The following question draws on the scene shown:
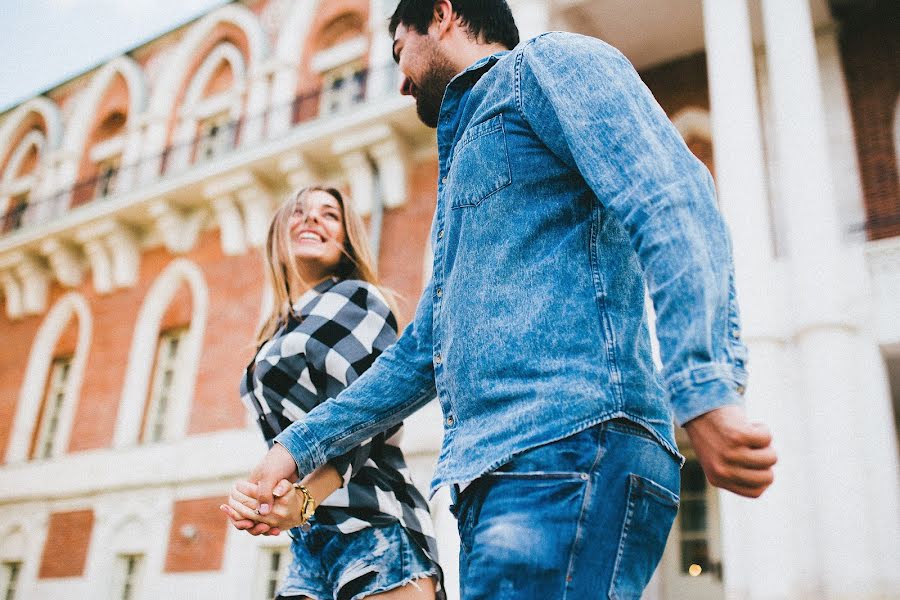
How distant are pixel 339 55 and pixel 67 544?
9.63m

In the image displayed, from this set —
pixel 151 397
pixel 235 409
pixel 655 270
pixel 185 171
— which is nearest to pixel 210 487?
pixel 235 409

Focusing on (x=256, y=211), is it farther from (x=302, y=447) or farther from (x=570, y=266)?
(x=570, y=266)

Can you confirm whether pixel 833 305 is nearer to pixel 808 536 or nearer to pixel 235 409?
pixel 808 536

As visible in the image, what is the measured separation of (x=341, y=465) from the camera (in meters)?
2.37

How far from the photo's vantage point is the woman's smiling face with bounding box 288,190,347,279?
3197 mm

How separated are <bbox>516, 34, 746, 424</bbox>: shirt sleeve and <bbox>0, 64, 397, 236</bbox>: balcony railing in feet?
38.5

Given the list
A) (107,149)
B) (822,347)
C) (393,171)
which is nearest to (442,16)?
(822,347)

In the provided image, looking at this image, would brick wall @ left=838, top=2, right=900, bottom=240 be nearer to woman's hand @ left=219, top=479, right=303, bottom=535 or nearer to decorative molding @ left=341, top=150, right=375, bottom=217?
decorative molding @ left=341, top=150, right=375, bottom=217

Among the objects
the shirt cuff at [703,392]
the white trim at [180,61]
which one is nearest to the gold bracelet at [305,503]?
the shirt cuff at [703,392]

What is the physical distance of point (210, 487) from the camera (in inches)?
503

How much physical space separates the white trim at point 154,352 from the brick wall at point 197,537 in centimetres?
130

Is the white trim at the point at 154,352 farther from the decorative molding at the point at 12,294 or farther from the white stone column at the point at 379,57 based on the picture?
the white stone column at the point at 379,57

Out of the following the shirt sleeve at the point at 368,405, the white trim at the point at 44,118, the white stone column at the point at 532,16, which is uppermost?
the white trim at the point at 44,118

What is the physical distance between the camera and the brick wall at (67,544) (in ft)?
45.3
